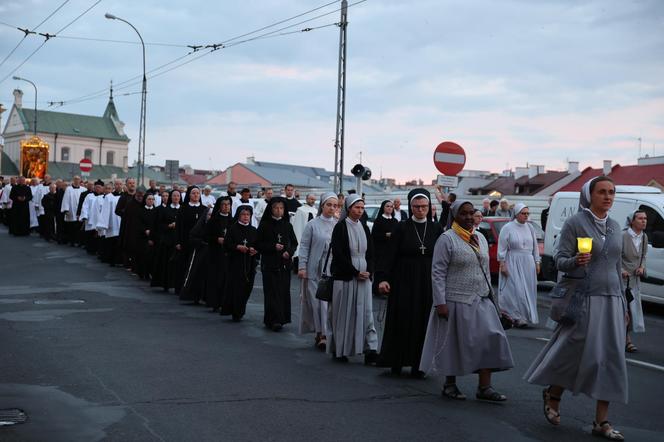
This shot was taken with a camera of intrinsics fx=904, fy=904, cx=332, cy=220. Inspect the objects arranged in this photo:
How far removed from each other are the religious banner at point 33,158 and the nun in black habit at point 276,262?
47448 millimetres

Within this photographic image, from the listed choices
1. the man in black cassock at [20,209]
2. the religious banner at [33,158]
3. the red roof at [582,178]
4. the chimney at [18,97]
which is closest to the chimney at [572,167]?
the red roof at [582,178]

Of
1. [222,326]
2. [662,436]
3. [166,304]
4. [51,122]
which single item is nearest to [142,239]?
[166,304]

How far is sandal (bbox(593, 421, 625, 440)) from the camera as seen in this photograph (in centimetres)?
656

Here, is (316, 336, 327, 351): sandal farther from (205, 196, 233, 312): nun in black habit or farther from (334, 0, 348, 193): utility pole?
(334, 0, 348, 193): utility pole

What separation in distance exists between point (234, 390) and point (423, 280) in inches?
86.7

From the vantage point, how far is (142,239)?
19.5 meters

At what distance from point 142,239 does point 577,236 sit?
14.0 meters

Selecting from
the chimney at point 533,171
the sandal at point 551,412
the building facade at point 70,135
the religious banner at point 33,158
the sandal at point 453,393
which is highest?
the building facade at point 70,135

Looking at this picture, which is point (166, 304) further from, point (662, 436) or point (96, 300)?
point (662, 436)

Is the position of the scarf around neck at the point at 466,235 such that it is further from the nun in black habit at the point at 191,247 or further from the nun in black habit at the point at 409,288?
the nun in black habit at the point at 191,247

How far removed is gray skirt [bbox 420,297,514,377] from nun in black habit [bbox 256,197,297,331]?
484 cm

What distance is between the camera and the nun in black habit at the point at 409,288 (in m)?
8.97

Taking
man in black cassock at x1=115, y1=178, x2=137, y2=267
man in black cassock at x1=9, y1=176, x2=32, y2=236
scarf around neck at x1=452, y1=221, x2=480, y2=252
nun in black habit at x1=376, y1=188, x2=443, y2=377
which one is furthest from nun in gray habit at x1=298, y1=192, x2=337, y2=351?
man in black cassock at x1=9, y1=176, x2=32, y2=236

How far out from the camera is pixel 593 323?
21.9ft
